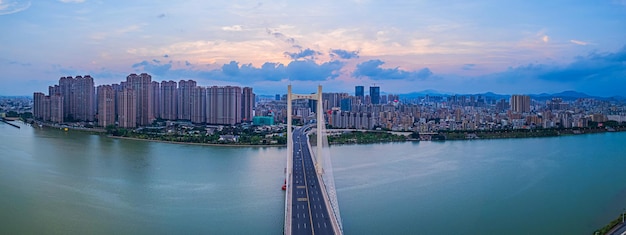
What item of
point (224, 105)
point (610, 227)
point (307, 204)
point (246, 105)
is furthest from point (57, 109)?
point (610, 227)

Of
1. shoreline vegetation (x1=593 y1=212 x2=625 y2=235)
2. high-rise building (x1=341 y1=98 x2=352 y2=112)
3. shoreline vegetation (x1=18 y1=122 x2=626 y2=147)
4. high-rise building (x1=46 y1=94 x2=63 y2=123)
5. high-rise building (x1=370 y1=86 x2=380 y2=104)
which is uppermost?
high-rise building (x1=370 y1=86 x2=380 y2=104)

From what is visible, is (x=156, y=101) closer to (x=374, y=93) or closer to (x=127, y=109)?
(x=127, y=109)

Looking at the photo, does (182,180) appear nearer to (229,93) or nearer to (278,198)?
(278,198)

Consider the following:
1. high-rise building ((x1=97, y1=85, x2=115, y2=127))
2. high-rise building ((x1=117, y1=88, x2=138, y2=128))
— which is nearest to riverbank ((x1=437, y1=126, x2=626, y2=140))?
high-rise building ((x1=117, y1=88, x2=138, y2=128))

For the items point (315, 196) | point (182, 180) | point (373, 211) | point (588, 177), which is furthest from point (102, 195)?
point (588, 177)

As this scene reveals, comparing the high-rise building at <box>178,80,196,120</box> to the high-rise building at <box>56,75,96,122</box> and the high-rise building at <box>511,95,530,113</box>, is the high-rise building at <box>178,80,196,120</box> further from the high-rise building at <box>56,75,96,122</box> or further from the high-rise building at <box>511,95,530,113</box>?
the high-rise building at <box>511,95,530,113</box>

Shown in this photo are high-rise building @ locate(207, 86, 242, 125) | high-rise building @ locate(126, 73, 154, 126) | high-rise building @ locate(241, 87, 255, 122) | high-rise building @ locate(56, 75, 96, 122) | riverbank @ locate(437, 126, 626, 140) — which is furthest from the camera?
high-rise building @ locate(56, 75, 96, 122)

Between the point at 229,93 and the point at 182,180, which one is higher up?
the point at 229,93
